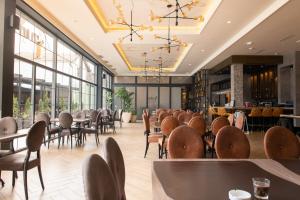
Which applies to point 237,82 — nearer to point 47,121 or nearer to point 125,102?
point 125,102

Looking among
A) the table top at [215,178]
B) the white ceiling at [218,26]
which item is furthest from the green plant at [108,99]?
the table top at [215,178]

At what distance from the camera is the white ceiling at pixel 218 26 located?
5.94m

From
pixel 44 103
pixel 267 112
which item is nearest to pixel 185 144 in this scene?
pixel 44 103

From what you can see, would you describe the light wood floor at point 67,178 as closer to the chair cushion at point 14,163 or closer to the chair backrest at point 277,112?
the chair cushion at point 14,163

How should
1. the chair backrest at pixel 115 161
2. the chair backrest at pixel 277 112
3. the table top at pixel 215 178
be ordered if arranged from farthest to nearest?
the chair backrest at pixel 277 112 → the chair backrest at pixel 115 161 → the table top at pixel 215 178

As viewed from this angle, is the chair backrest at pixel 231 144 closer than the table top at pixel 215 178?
No

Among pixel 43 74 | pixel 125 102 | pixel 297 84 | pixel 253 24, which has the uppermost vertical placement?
Result: pixel 253 24

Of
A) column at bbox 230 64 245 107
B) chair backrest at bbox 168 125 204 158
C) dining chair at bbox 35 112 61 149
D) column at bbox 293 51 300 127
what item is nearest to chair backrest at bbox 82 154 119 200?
chair backrest at bbox 168 125 204 158

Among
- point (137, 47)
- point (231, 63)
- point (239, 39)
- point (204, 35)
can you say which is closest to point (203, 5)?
point (204, 35)

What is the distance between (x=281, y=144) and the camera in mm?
2514

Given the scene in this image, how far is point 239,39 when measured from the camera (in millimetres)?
8156

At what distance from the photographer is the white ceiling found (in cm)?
594

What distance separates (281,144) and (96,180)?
2.21 m

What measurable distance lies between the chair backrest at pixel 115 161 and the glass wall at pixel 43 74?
4.93 metres
